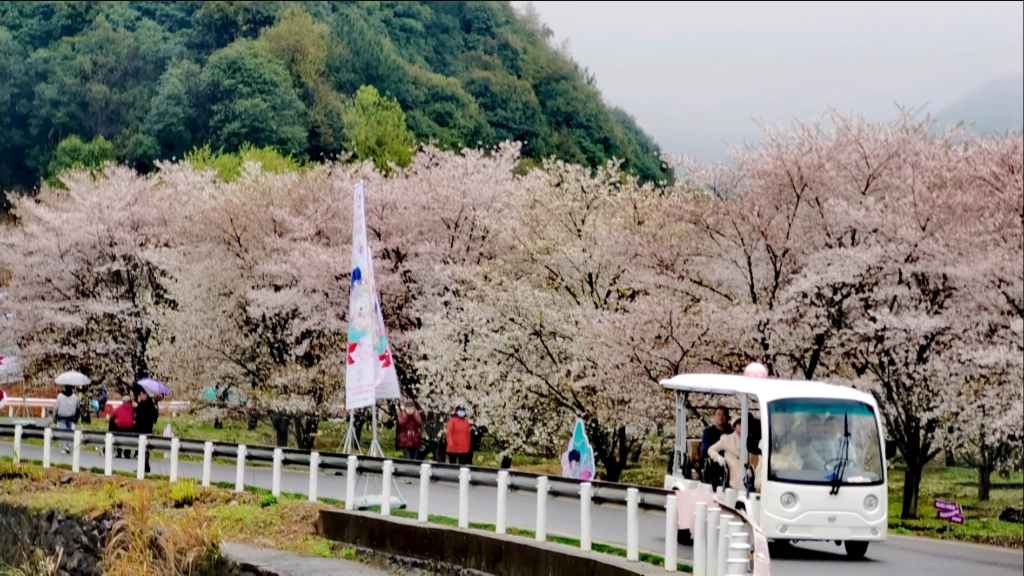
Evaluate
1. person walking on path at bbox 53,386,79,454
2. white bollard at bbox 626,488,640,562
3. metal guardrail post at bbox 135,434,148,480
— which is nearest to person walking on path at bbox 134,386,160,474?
metal guardrail post at bbox 135,434,148,480

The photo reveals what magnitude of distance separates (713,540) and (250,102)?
86868 mm

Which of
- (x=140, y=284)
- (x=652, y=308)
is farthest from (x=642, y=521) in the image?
(x=140, y=284)

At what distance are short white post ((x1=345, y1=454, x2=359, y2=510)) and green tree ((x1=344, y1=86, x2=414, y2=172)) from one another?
226 ft

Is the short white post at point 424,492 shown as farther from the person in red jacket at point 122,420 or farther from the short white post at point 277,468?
the person in red jacket at point 122,420

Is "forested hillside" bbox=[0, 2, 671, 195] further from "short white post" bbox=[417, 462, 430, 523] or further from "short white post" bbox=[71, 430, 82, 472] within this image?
"short white post" bbox=[417, 462, 430, 523]

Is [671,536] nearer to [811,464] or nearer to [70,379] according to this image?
[811,464]

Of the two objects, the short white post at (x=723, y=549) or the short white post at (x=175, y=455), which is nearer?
the short white post at (x=723, y=549)

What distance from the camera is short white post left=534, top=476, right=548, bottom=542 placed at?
14.7 metres

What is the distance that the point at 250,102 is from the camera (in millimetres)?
93500

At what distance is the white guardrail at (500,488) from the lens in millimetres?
10266

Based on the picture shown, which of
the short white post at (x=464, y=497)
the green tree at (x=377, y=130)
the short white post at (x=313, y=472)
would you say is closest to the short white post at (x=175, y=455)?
the short white post at (x=313, y=472)

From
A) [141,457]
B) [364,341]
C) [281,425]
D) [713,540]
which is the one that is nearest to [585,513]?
[713,540]

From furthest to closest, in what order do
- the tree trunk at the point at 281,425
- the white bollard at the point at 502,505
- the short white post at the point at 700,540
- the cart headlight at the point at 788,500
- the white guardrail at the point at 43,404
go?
the white guardrail at the point at 43,404
the tree trunk at the point at 281,425
the cart headlight at the point at 788,500
the white bollard at the point at 502,505
the short white post at the point at 700,540

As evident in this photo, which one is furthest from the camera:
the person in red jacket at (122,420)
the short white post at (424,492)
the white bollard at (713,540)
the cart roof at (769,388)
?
the person in red jacket at (122,420)
